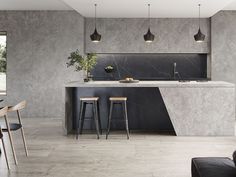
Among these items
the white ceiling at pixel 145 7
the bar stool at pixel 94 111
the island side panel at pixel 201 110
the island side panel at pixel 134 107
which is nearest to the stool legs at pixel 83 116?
the bar stool at pixel 94 111

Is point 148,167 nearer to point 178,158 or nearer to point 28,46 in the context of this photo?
point 178,158

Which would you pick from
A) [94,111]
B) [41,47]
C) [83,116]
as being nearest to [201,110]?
[94,111]

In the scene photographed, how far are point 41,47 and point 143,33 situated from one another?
2.69 m

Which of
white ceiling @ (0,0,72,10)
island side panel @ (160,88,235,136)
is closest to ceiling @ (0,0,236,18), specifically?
white ceiling @ (0,0,72,10)

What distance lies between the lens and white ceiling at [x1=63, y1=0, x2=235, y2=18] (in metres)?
7.05

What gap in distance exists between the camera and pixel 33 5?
340 inches

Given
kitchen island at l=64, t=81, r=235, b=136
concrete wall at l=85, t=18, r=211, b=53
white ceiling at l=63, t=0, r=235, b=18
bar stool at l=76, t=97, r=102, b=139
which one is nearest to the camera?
bar stool at l=76, t=97, r=102, b=139

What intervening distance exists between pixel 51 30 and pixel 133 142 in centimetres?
444

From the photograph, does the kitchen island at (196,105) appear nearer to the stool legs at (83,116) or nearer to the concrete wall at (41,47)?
the stool legs at (83,116)

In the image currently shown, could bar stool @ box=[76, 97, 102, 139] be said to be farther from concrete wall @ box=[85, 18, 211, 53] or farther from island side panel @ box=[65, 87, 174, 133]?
concrete wall @ box=[85, 18, 211, 53]

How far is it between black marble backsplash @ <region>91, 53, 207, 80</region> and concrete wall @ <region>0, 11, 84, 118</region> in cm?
83

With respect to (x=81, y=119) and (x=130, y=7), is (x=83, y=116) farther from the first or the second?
(x=130, y=7)

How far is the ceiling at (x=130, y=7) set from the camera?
23.2 feet

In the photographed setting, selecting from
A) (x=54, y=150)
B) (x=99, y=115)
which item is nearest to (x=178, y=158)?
(x=54, y=150)
